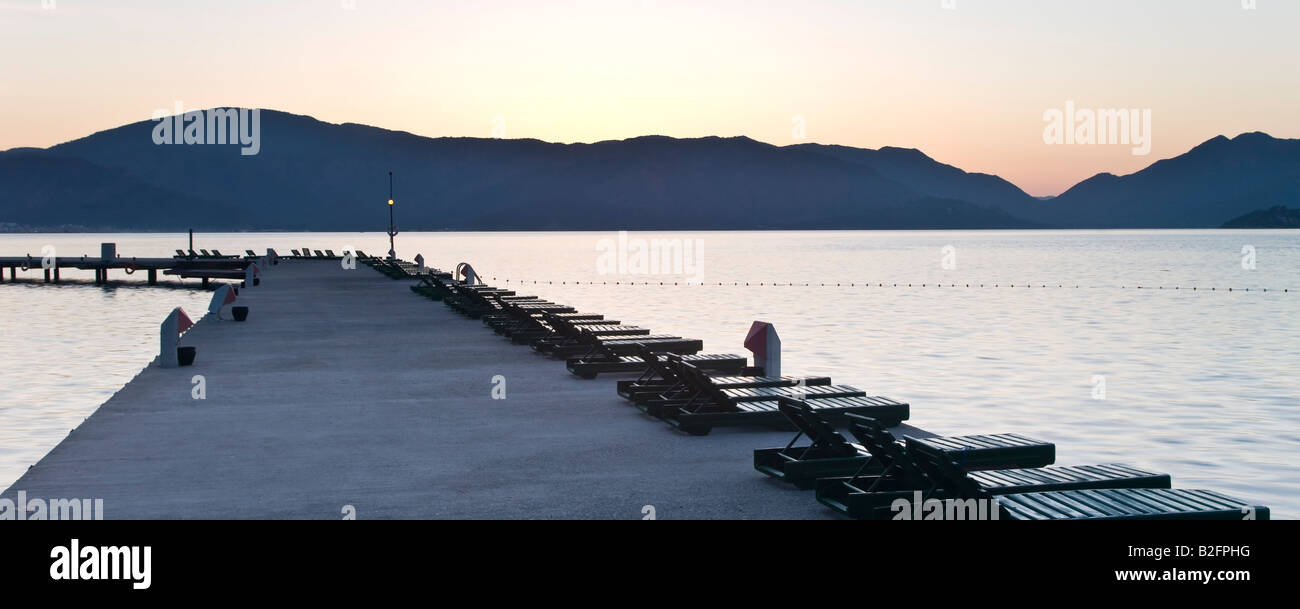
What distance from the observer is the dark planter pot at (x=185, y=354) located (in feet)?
63.9

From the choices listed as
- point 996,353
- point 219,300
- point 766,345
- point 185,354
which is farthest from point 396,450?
point 996,353

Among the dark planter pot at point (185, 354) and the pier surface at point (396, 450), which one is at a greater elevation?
the dark planter pot at point (185, 354)

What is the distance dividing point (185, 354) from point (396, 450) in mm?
9200

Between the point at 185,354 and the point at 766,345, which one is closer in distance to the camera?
the point at 766,345

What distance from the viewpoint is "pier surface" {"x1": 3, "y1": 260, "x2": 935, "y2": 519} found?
948 centimetres

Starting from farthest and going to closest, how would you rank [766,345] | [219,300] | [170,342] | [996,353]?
1. [996,353]
2. [219,300]
3. [170,342]
4. [766,345]

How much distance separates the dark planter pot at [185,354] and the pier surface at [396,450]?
31 cm

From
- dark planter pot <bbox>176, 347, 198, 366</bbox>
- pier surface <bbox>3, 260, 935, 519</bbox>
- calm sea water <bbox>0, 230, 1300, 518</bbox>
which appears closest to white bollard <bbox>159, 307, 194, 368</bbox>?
dark planter pot <bbox>176, 347, 198, 366</bbox>

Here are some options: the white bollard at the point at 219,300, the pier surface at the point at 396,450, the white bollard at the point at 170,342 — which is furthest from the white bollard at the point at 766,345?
the white bollard at the point at 219,300

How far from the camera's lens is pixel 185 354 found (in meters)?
19.5

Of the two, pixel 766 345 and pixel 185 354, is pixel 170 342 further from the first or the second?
pixel 766 345

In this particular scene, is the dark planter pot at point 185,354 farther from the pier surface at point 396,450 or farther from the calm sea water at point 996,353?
the calm sea water at point 996,353
